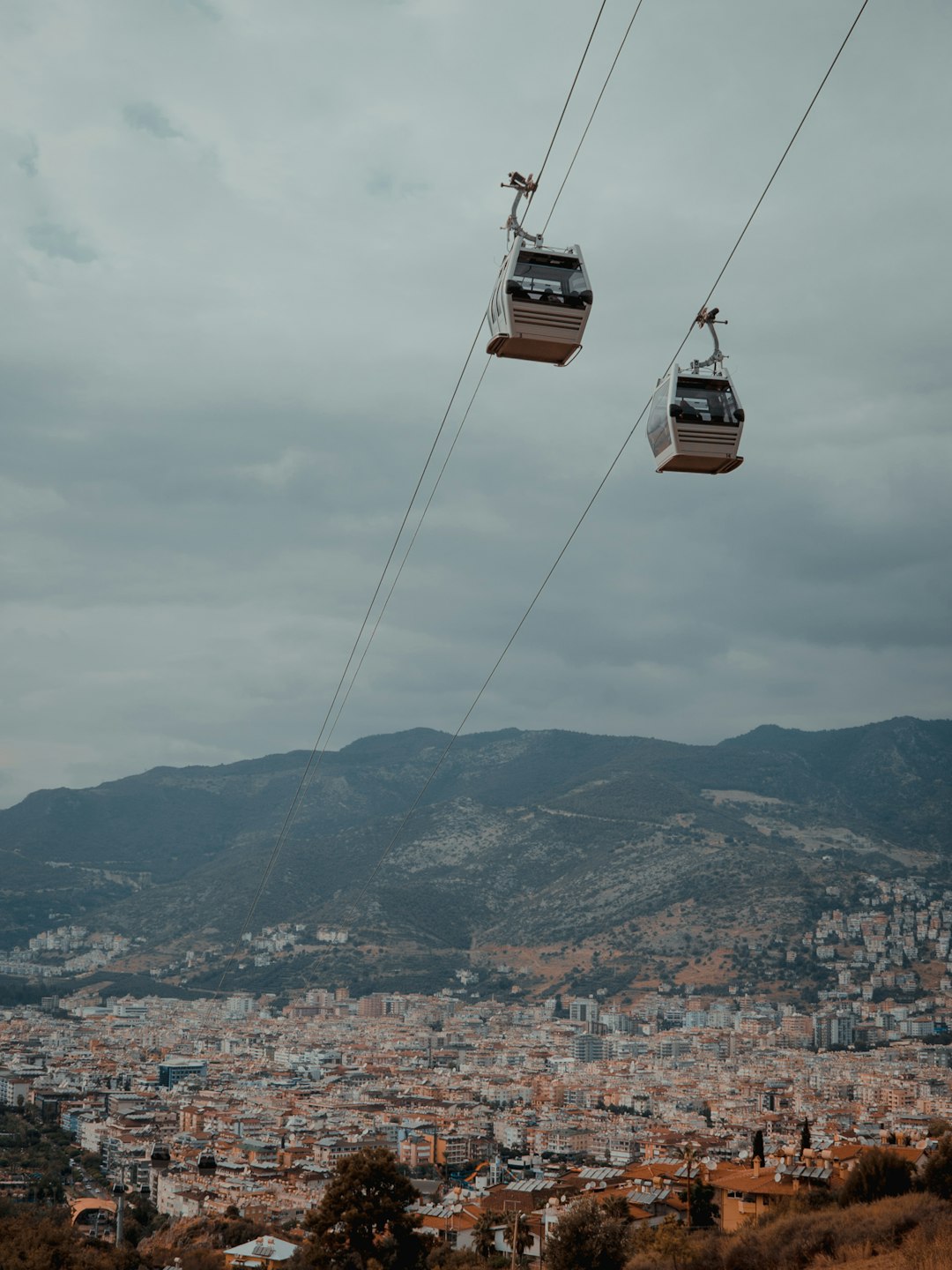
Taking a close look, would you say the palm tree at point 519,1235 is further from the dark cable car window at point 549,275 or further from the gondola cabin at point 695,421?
the dark cable car window at point 549,275

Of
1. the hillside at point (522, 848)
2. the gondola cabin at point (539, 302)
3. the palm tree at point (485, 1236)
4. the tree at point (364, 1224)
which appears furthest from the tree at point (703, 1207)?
the hillside at point (522, 848)

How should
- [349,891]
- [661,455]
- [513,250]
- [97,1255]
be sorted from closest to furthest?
[513,250]
[661,455]
[97,1255]
[349,891]

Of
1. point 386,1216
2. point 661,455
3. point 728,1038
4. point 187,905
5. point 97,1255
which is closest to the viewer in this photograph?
point 661,455

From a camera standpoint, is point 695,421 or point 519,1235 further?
point 519,1235

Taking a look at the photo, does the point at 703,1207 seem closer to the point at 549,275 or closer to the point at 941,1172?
the point at 941,1172

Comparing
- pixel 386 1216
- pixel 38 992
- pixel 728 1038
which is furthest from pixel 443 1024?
pixel 386 1216

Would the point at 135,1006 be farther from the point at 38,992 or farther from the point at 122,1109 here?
the point at 122,1109

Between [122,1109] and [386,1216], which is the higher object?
[386,1216]

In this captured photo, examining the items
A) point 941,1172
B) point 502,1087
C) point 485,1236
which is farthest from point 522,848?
point 941,1172
